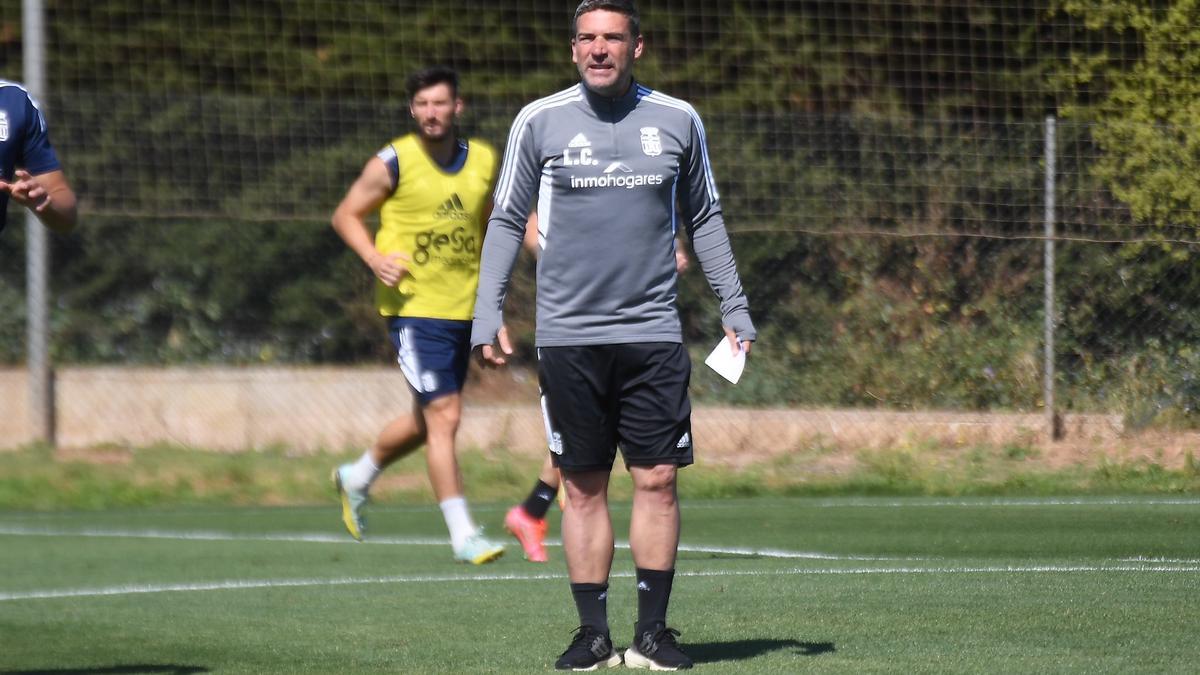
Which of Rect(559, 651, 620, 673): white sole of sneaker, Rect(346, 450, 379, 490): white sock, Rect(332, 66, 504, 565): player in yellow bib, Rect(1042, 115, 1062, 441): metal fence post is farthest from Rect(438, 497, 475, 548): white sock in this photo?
Rect(1042, 115, 1062, 441): metal fence post

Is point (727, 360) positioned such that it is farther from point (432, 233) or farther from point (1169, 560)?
point (432, 233)

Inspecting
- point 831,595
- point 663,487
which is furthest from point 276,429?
point 663,487

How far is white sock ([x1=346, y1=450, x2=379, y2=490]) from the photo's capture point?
8828 millimetres

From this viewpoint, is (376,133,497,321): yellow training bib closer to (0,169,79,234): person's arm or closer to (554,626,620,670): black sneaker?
(0,169,79,234): person's arm

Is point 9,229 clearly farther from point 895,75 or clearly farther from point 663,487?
point 663,487

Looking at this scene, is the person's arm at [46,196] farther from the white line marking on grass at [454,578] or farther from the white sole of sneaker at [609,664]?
the white line marking on grass at [454,578]

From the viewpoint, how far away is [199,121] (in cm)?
1602

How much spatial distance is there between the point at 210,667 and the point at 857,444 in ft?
25.6

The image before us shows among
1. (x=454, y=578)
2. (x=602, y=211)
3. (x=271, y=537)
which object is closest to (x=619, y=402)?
(x=602, y=211)

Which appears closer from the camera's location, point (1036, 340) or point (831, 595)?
point (831, 595)

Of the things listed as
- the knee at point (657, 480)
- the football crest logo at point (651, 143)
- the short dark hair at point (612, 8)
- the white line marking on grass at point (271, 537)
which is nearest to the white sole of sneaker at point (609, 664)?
the knee at point (657, 480)

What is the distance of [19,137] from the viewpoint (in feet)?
16.8

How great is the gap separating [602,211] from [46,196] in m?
1.49

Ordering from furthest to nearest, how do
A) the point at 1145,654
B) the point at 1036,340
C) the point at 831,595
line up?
the point at 1036,340, the point at 831,595, the point at 1145,654
